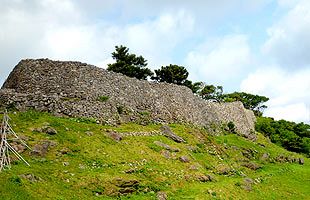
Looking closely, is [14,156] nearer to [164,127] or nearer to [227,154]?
[164,127]

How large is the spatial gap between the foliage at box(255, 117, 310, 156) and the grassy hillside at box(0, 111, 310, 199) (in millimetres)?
18653

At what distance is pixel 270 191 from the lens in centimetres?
3028

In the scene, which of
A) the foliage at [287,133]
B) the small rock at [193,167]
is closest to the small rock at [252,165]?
the small rock at [193,167]

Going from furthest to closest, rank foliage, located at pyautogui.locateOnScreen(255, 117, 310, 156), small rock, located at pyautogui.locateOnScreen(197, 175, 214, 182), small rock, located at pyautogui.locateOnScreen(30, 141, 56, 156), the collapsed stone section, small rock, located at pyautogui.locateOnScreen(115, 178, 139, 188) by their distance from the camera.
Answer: foliage, located at pyautogui.locateOnScreen(255, 117, 310, 156) < the collapsed stone section < small rock, located at pyautogui.locateOnScreen(197, 175, 214, 182) < small rock, located at pyautogui.locateOnScreen(30, 141, 56, 156) < small rock, located at pyautogui.locateOnScreen(115, 178, 139, 188)

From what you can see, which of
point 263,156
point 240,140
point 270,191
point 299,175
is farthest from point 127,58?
point 270,191

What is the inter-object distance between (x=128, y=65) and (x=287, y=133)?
24.9 meters

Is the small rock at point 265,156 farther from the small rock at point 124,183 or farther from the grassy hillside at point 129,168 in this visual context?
the small rock at point 124,183

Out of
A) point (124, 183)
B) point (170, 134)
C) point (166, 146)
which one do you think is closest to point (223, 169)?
point (166, 146)

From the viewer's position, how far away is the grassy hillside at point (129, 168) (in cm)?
2045

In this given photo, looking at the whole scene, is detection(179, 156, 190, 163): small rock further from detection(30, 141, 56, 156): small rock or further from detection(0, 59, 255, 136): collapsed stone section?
detection(30, 141, 56, 156): small rock

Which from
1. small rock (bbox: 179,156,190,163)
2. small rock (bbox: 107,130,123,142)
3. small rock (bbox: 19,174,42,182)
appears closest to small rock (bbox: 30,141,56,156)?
small rock (bbox: 19,174,42,182)

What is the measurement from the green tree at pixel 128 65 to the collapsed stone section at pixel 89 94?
16122 mm

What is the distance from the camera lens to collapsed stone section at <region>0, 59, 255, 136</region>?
31.6 m

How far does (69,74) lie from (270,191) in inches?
739
